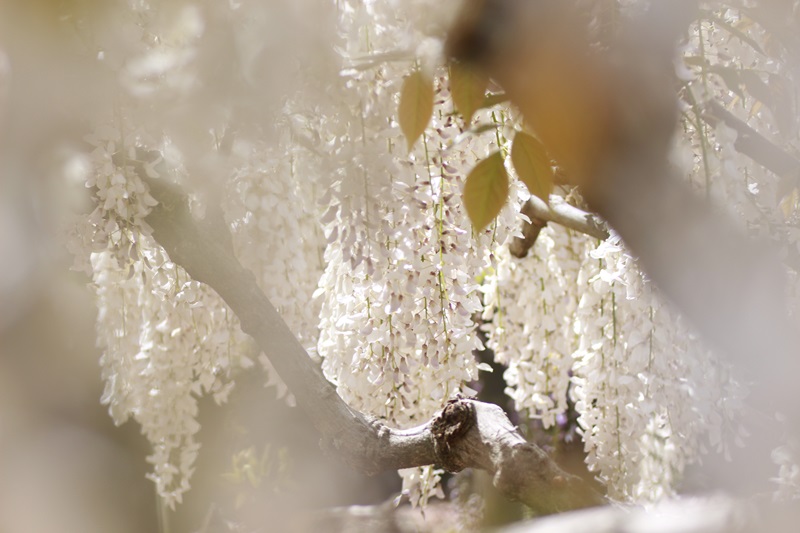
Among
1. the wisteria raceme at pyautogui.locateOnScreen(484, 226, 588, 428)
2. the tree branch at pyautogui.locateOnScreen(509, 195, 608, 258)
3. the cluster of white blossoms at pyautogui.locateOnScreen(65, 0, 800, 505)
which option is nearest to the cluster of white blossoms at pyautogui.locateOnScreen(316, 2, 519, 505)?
the cluster of white blossoms at pyautogui.locateOnScreen(65, 0, 800, 505)

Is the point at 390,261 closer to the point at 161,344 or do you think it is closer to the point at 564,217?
the point at 564,217

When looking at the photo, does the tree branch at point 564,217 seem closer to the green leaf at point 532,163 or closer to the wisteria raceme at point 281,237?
the wisteria raceme at point 281,237

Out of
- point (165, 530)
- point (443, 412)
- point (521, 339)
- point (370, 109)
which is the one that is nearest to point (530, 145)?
point (370, 109)

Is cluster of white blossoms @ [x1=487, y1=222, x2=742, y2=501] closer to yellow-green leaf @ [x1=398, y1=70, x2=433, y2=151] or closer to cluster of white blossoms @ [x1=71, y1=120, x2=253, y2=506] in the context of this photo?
yellow-green leaf @ [x1=398, y1=70, x2=433, y2=151]

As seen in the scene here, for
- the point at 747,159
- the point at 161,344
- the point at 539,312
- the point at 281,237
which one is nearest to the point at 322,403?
the point at 281,237

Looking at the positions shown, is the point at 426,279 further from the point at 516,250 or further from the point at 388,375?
the point at 516,250

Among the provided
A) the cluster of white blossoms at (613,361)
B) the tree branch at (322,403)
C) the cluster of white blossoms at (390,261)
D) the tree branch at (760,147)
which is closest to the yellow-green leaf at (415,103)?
the cluster of white blossoms at (390,261)

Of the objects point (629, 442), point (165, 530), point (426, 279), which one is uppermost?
point (426, 279)
